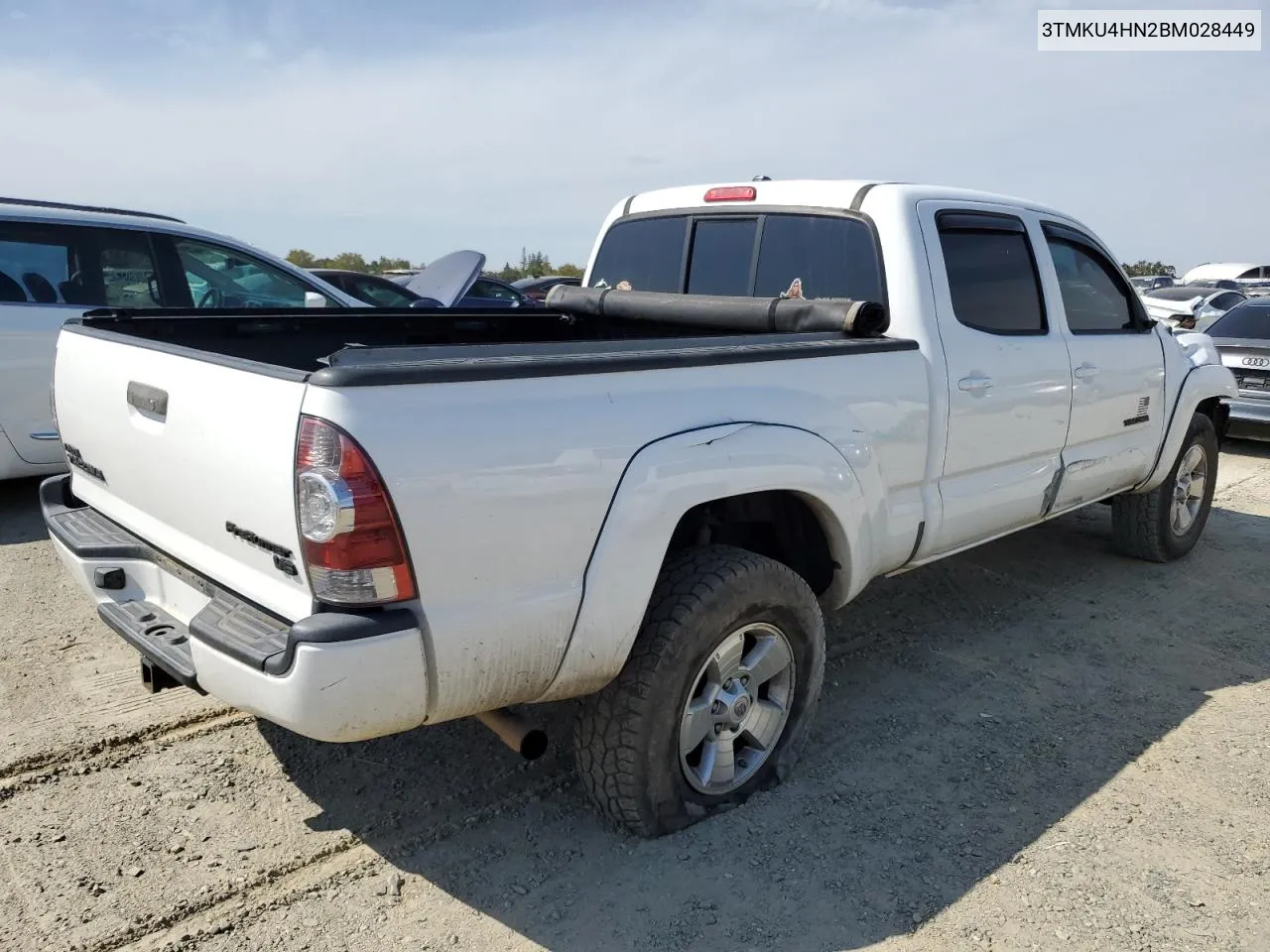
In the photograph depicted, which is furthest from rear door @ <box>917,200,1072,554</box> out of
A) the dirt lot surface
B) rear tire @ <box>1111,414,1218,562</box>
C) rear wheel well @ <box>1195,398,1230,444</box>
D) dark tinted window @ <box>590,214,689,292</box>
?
rear wheel well @ <box>1195,398,1230,444</box>

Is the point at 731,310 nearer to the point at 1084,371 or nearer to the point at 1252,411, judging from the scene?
the point at 1084,371

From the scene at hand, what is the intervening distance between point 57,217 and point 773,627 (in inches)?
210

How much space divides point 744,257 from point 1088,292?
5.84ft

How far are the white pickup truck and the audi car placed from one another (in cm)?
561

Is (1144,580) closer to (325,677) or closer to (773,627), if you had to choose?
(773,627)

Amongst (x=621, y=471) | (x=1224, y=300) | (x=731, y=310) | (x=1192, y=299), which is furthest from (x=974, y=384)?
(x=1224, y=300)

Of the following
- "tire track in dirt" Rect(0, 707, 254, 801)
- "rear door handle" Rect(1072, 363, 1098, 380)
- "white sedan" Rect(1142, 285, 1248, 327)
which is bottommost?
"tire track in dirt" Rect(0, 707, 254, 801)

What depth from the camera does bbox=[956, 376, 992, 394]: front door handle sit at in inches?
145

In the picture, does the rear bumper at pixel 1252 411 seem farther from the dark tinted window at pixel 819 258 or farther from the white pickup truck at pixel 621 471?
the dark tinted window at pixel 819 258

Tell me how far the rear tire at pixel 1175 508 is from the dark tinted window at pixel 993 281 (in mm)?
1888

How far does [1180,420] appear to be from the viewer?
17.4 ft

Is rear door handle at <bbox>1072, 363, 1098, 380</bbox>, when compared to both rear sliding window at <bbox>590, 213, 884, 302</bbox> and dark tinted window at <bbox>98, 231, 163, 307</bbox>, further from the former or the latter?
dark tinted window at <bbox>98, 231, 163, 307</bbox>

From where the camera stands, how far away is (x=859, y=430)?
10.7 feet

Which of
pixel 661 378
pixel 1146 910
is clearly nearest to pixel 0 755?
pixel 661 378
